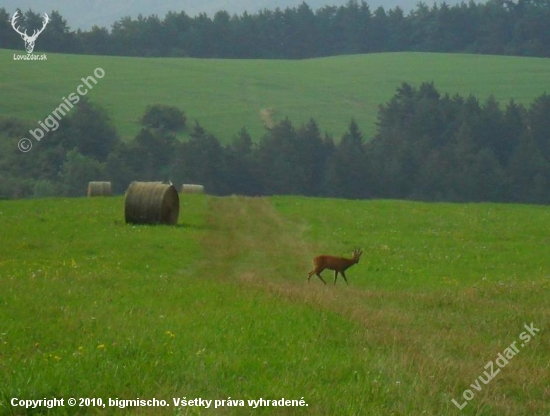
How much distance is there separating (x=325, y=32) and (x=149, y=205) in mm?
122476

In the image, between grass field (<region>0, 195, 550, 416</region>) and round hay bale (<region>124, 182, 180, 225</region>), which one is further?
round hay bale (<region>124, 182, 180, 225</region>)

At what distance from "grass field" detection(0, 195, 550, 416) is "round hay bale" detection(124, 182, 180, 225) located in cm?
244

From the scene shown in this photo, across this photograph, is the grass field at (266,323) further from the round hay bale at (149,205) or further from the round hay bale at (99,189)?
the round hay bale at (99,189)

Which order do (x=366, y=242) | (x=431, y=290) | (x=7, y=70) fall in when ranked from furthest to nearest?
(x=7, y=70)
(x=366, y=242)
(x=431, y=290)

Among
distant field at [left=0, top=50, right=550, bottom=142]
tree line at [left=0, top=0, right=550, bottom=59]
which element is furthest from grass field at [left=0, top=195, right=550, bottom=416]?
tree line at [left=0, top=0, right=550, bottom=59]

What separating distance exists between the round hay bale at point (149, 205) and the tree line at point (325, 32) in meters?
96.2

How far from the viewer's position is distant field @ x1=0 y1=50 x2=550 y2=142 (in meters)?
89.7

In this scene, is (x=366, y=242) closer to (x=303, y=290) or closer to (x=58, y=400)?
(x=303, y=290)

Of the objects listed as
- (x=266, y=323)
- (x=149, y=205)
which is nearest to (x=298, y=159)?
(x=149, y=205)

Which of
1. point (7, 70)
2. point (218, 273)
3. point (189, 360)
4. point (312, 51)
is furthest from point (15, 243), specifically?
point (312, 51)

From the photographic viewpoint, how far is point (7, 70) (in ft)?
309

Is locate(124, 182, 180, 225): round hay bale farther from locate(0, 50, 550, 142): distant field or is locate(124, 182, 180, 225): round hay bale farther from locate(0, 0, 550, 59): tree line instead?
locate(0, 0, 550, 59): tree line

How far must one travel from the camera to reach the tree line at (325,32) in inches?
5231

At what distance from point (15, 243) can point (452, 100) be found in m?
78.2
